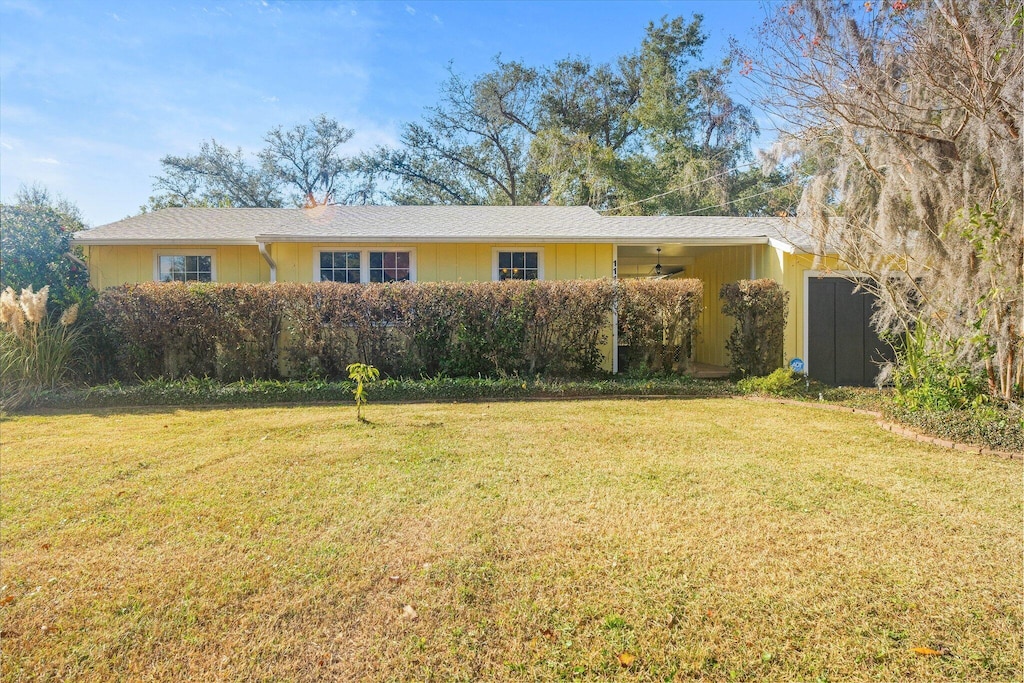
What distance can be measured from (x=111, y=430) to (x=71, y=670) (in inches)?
199

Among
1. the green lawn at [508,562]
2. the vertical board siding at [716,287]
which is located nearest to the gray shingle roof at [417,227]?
the vertical board siding at [716,287]

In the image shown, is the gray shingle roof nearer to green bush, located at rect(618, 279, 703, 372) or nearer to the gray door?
the gray door

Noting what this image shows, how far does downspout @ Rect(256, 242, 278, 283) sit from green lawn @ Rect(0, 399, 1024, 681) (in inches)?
208

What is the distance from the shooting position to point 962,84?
532 cm

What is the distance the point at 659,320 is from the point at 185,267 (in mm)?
9748

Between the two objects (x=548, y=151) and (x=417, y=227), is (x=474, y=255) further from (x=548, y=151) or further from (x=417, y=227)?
(x=548, y=151)

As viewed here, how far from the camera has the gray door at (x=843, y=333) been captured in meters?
9.38

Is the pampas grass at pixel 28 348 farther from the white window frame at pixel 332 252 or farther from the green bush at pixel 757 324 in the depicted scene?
the green bush at pixel 757 324

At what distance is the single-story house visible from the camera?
943cm

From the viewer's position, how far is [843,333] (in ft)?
30.9

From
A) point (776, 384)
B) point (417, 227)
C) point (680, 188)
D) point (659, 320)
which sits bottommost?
point (776, 384)

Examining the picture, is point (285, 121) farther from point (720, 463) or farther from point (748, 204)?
point (720, 463)

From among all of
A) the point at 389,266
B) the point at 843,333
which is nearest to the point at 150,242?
the point at 389,266

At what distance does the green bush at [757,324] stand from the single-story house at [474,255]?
91cm
